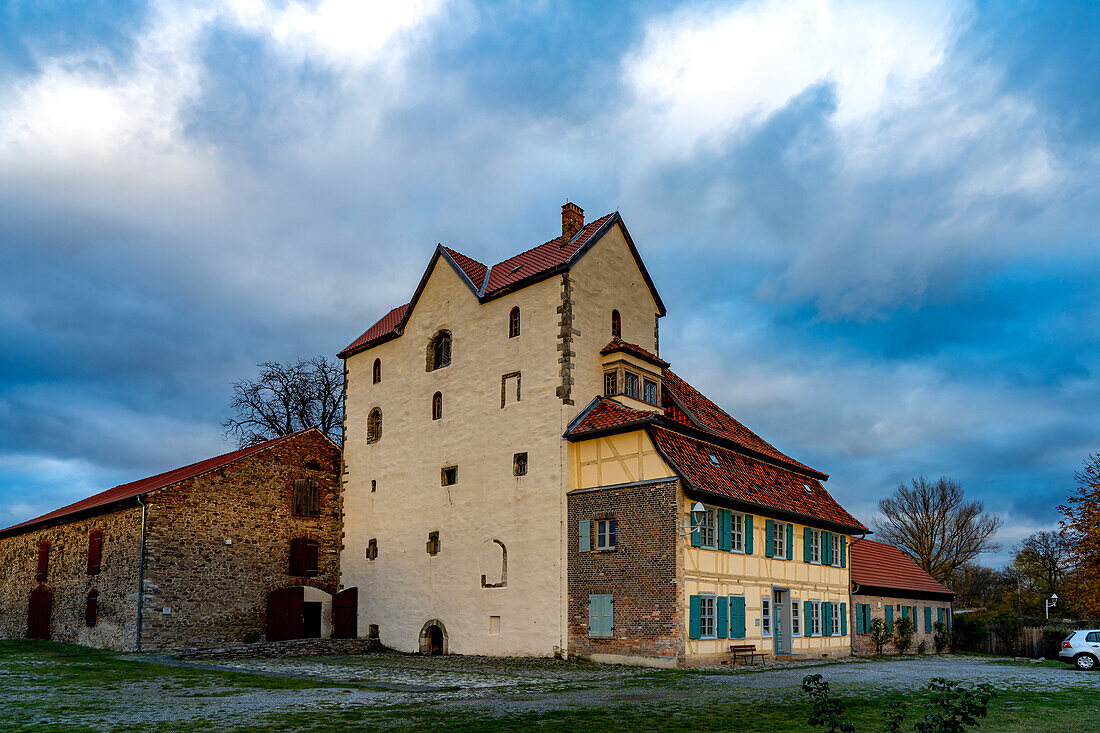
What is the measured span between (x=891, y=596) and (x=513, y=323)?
2060cm

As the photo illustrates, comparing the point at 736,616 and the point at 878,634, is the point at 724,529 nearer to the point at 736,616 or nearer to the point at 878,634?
the point at 736,616

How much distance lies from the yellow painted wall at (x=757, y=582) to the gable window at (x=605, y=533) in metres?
2.25

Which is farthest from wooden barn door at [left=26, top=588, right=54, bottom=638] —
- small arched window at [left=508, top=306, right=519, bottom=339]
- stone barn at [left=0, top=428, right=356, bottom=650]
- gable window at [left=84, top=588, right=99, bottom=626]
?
small arched window at [left=508, top=306, right=519, bottom=339]

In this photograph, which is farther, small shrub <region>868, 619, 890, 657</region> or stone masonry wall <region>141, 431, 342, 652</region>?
small shrub <region>868, 619, 890, 657</region>

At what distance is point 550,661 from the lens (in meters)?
25.5

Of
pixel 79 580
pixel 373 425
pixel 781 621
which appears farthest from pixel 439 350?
pixel 79 580

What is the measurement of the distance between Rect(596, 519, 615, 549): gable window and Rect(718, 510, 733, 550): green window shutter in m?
3.15

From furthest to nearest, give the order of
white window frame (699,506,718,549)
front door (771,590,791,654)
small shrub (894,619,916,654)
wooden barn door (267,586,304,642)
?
1. small shrub (894,619,916,654)
2. wooden barn door (267,586,304,642)
3. front door (771,590,791,654)
4. white window frame (699,506,718,549)

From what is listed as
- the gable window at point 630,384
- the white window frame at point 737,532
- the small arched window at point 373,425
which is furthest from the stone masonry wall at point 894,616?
the small arched window at point 373,425

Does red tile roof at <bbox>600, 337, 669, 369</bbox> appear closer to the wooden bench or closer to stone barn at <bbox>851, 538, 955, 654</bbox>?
the wooden bench

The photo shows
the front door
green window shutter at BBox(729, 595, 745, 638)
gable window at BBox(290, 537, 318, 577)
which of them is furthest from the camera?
gable window at BBox(290, 537, 318, 577)

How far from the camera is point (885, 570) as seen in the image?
126 feet

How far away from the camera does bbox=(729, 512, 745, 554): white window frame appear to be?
26.8 meters

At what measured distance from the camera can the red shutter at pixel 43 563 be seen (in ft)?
117
